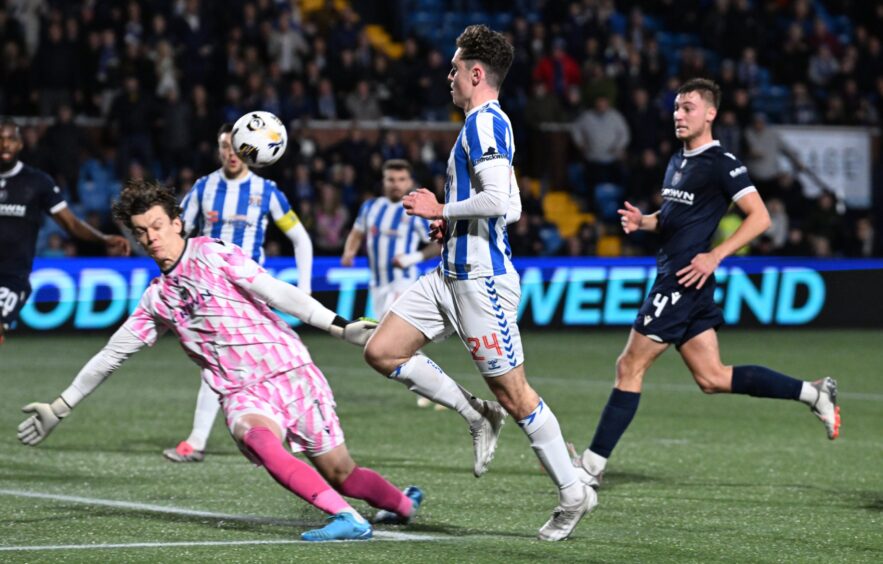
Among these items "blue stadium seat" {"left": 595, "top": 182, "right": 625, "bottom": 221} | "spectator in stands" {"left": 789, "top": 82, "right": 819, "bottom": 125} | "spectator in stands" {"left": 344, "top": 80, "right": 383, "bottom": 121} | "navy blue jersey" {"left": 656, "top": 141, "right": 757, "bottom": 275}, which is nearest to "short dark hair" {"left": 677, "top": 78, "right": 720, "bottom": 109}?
"navy blue jersey" {"left": 656, "top": 141, "right": 757, "bottom": 275}

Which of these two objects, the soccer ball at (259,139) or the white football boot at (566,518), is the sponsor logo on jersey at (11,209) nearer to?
the soccer ball at (259,139)

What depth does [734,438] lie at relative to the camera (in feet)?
33.8

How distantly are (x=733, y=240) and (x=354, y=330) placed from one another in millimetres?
2495

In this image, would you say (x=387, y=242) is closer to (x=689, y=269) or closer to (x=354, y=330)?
(x=689, y=269)

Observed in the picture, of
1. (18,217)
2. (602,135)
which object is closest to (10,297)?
(18,217)

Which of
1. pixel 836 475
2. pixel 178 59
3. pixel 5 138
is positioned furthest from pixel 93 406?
pixel 178 59

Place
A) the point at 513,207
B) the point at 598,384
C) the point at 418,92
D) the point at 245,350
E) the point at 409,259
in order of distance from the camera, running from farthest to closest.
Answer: the point at 418,92 < the point at 598,384 < the point at 409,259 < the point at 513,207 < the point at 245,350

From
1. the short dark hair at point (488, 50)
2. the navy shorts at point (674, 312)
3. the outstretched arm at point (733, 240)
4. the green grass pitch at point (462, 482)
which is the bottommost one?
the green grass pitch at point (462, 482)

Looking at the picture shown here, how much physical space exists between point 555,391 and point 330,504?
277 inches

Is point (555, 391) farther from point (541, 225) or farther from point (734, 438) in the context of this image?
point (541, 225)

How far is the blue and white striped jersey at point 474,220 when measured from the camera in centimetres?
637

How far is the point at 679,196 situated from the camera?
7961 mm

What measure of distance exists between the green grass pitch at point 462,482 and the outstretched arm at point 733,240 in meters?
1.13

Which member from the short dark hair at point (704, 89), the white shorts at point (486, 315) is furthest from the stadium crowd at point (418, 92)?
the white shorts at point (486, 315)
